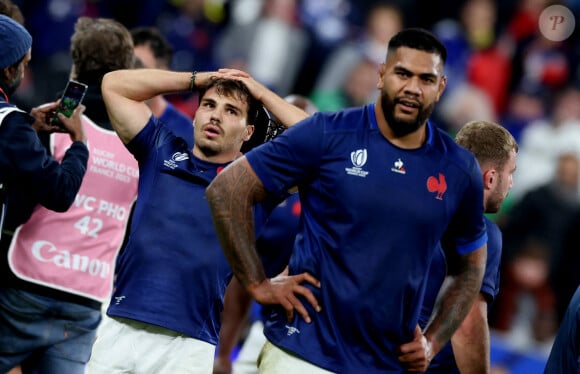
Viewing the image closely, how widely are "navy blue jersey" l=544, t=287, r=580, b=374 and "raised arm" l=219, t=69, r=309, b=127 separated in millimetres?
1700

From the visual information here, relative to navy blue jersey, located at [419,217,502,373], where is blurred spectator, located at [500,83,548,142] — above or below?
below

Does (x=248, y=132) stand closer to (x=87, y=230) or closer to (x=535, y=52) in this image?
(x=87, y=230)

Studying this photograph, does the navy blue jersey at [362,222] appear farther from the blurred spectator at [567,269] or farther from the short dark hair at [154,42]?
the blurred spectator at [567,269]

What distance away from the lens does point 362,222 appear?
4.37m

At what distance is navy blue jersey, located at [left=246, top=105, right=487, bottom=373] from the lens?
4.38 metres

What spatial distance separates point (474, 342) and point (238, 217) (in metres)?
1.51

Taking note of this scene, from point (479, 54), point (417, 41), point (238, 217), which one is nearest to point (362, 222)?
point (238, 217)

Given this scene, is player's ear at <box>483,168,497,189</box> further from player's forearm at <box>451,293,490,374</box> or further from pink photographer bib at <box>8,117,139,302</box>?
pink photographer bib at <box>8,117,139,302</box>

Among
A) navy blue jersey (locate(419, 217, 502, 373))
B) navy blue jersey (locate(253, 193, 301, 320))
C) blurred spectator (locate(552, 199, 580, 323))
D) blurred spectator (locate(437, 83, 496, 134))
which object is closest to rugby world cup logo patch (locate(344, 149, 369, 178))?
navy blue jersey (locate(419, 217, 502, 373))

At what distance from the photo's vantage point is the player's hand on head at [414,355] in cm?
449

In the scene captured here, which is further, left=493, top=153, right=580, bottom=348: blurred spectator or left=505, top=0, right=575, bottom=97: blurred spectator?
left=505, top=0, right=575, bottom=97: blurred spectator

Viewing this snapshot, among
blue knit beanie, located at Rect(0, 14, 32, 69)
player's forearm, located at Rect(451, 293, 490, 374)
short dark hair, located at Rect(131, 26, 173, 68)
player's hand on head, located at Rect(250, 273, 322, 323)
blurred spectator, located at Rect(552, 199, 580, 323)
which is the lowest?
blurred spectator, located at Rect(552, 199, 580, 323)

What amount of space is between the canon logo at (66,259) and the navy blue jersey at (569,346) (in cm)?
263

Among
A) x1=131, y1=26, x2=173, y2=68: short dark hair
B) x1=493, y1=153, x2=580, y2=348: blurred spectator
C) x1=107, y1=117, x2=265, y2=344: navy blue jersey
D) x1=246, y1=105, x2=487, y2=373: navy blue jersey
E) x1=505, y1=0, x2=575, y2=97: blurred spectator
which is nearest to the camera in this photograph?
x1=246, y1=105, x2=487, y2=373: navy blue jersey
